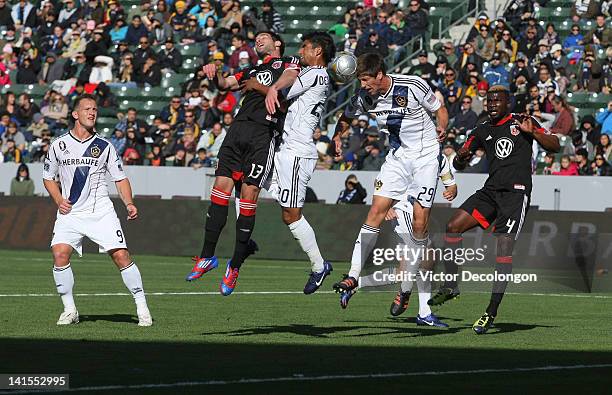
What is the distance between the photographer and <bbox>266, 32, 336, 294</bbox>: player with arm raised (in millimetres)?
15312

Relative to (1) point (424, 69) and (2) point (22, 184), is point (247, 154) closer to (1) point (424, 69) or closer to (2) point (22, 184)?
(1) point (424, 69)

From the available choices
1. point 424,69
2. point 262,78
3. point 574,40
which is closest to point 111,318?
point 262,78

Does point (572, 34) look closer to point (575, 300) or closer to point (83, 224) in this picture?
point (575, 300)

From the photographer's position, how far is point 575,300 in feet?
67.7

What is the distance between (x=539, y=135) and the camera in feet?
48.4

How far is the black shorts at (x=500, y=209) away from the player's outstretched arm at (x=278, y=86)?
2.31 metres

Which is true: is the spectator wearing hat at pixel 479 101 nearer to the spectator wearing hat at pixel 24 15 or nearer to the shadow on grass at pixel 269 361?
the spectator wearing hat at pixel 24 15

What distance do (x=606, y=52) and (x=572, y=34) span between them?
4.72ft

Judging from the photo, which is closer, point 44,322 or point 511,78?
point 44,322

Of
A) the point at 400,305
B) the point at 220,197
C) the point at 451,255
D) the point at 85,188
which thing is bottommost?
the point at 400,305

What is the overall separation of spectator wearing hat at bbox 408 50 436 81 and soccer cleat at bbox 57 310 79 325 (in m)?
18.1

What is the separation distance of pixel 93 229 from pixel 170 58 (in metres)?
23.5

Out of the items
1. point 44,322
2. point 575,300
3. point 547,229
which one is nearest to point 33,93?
point 547,229

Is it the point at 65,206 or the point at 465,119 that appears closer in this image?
the point at 65,206
